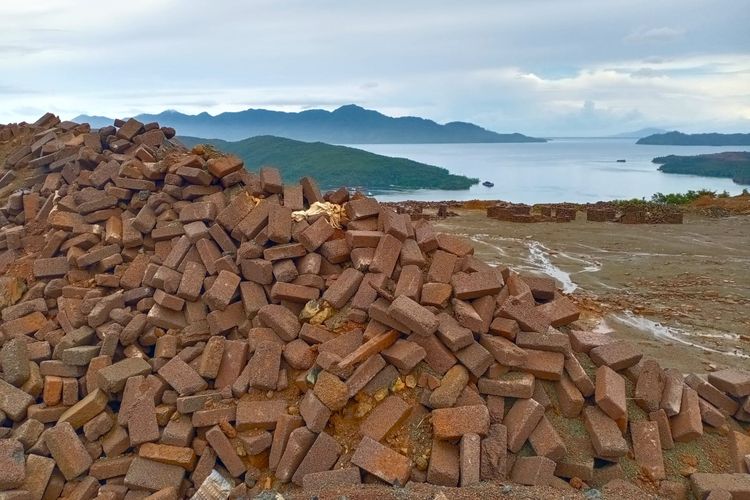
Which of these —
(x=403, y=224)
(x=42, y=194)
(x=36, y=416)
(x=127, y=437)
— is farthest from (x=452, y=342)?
(x=42, y=194)

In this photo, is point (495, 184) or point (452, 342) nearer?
point (452, 342)

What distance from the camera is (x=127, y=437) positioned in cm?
512

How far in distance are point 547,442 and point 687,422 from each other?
143 cm

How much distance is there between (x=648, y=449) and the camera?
4816 mm

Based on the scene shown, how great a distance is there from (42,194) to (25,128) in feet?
14.1

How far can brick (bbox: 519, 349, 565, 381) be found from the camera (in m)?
5.10

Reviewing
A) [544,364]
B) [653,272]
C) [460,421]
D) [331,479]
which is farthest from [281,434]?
[653,272]

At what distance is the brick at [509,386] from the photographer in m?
4.88

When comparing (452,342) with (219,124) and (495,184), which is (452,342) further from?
(219,124)

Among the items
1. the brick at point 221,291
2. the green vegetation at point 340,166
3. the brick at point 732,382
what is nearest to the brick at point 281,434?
the brick at point 221,291

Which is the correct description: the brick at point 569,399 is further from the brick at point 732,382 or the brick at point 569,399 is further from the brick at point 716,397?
the brick at point 732,382

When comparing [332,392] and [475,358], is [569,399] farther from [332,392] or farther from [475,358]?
[332,392]

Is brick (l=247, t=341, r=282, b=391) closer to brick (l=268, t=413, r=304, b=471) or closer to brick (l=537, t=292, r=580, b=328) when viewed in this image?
brick (l=268, t=413, r=304, b=471)

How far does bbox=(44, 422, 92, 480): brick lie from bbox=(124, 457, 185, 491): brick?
48 cm
